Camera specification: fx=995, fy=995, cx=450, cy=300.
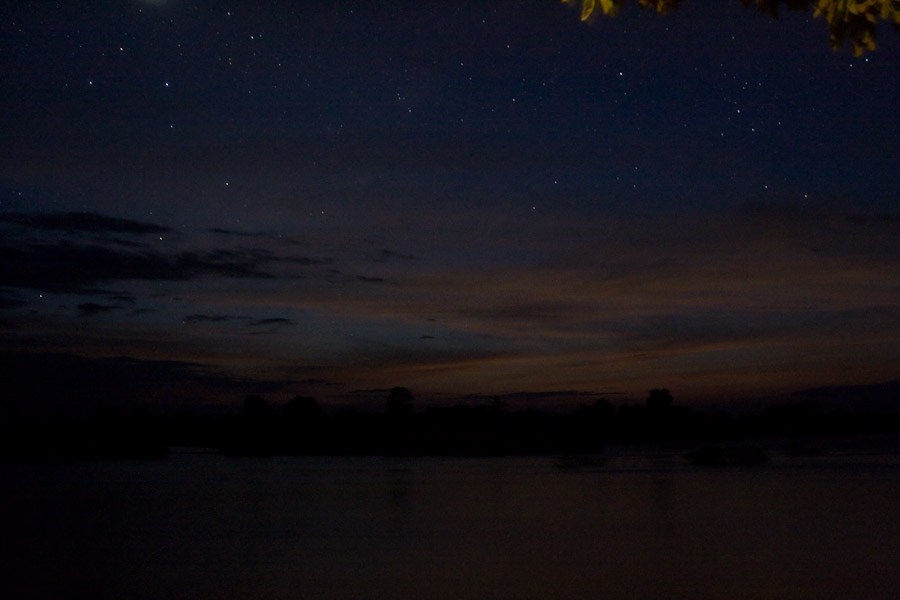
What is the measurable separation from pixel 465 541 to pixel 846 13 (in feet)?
63.0

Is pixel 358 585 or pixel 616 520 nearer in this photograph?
pixel 358 585

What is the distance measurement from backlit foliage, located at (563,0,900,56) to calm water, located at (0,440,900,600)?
452 inches

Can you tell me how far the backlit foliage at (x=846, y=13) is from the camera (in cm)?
394

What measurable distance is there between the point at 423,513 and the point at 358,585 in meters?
13.9

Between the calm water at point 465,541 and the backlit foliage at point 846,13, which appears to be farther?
the calm water at point 465,541

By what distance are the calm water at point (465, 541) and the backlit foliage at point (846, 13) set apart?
37.7ft

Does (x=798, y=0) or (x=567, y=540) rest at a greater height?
(x=798, y=0)

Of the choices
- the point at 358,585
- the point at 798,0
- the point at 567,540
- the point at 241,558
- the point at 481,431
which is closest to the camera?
the point at 798,0

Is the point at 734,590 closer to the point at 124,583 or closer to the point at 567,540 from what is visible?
the point at 567,540

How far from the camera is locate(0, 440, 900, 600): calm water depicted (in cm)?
1559

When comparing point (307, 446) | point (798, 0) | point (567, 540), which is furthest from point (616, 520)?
point (307, 446)

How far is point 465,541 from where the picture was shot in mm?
22000

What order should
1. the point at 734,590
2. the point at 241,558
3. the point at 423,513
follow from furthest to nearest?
the point at 423,513
the point at 241,558
the point at 734,590

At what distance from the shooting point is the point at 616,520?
87.2 ft
